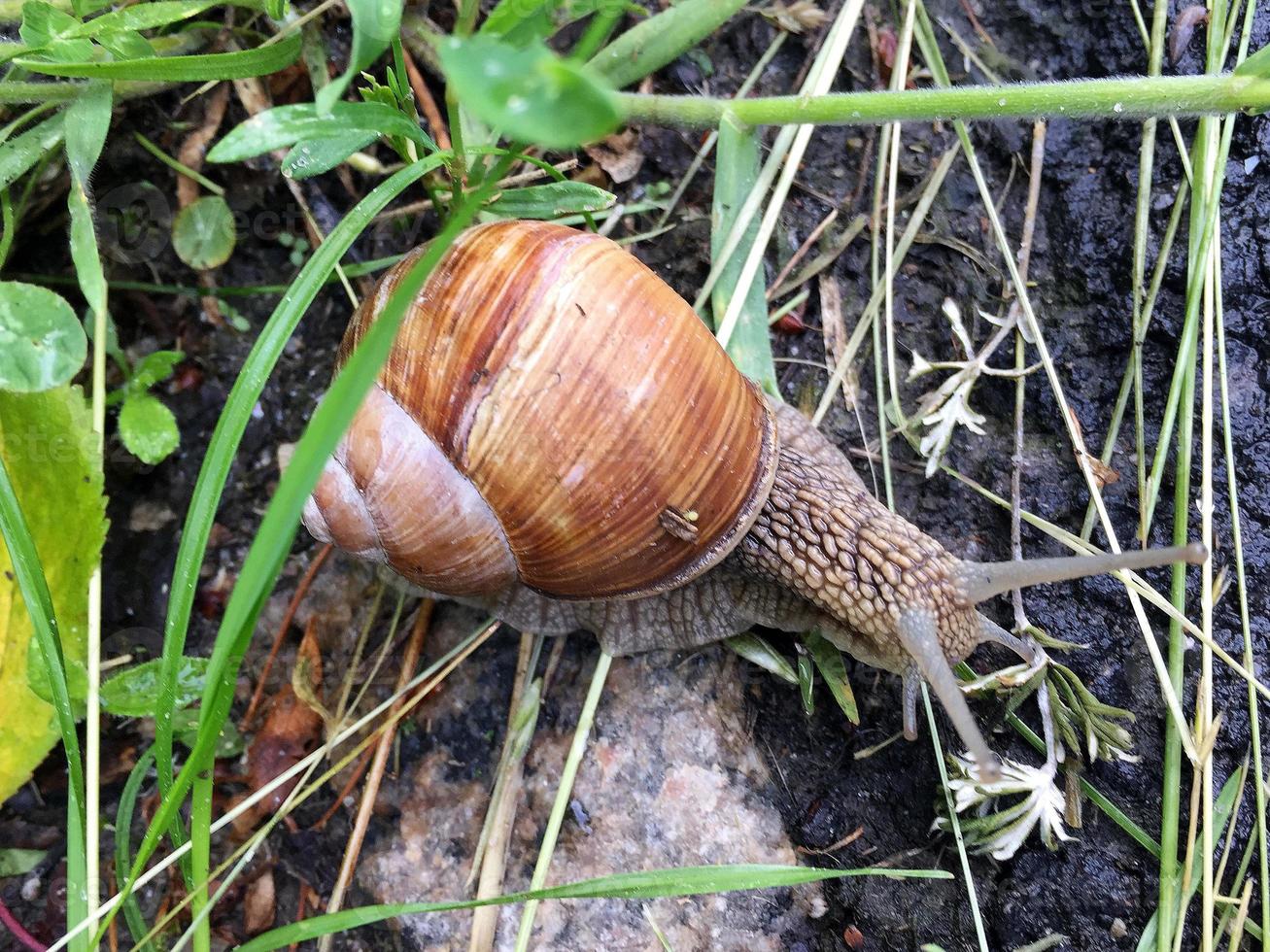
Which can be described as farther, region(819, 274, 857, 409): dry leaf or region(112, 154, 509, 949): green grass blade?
region(819, 274, 857, 409): dry leaf

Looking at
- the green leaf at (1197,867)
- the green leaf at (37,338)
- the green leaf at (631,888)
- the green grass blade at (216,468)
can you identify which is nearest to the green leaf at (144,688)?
the green grass blade at (216,468)

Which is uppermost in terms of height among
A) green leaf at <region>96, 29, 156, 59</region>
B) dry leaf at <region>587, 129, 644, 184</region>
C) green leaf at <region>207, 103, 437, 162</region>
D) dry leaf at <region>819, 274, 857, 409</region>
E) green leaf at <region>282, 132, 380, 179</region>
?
green leaf at <region>96, 29, 156, 59</region>

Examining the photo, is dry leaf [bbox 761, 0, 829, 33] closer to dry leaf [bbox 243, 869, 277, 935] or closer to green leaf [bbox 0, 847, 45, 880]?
dry leaf [bbox 243, 869, 277, 935]

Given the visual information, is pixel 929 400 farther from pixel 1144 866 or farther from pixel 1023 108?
pixel 1144 866

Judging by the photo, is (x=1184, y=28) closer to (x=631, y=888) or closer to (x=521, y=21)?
(x=521, y=21)

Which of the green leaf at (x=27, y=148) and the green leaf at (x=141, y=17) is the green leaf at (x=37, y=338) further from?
the green leaf at (x=141, y=17)

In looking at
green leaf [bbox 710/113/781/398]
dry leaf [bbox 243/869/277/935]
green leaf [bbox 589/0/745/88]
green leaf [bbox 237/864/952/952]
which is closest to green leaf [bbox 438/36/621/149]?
green leaf [bbox 589/0/745/88]

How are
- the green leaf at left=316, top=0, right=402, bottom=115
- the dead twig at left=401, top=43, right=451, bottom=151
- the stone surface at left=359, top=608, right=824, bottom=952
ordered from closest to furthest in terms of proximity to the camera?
the green leaf at left=316, top=0, right=402, bottom=115 → the stone surface at left=359, top=608, right=824, bottom=952 → the dead twig at left=401, top=43, right=451, bottom=151

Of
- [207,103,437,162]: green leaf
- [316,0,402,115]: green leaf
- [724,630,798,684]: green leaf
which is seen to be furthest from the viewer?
[724,630,798,684]: green leaf

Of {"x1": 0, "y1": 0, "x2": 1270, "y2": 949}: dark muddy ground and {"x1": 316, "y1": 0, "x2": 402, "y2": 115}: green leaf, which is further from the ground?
{"x1": 316, "y1": 0, "x2": 402, "y2": 115}: green leaf
